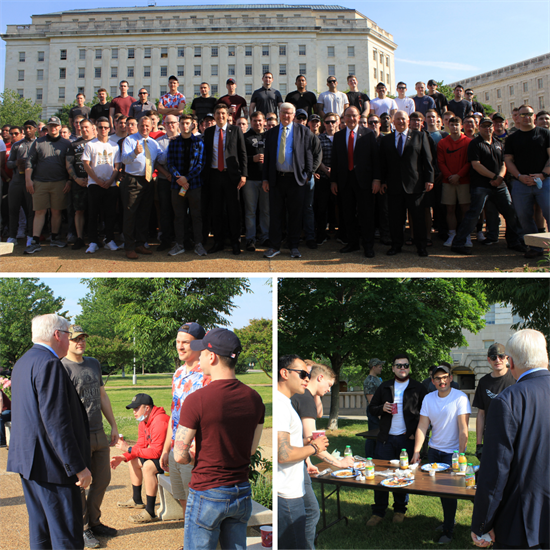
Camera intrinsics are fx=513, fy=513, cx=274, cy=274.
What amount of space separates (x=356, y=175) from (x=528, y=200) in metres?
2.54

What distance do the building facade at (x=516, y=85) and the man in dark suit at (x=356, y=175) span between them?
258ft

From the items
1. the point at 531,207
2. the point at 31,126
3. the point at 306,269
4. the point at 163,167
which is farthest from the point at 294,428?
the point at 31,126

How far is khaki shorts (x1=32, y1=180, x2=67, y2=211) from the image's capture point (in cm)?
803

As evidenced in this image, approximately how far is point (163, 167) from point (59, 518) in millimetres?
5468

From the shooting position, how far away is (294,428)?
3.63 metres

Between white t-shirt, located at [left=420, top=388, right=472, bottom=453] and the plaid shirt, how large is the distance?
4.45 meters

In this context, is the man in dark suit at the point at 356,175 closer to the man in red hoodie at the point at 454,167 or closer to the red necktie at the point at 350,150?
the red necktie at the point at 350,150

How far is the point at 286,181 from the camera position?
7344 mm

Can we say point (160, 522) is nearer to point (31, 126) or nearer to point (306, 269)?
point (306, 269)

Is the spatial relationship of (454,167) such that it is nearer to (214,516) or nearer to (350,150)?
(350,150)

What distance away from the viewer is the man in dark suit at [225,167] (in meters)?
7.50

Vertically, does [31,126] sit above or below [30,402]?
above

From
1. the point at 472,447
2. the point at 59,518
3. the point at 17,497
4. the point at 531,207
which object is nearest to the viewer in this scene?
the point at 59,518

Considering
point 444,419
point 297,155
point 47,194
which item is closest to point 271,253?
point 297,155
